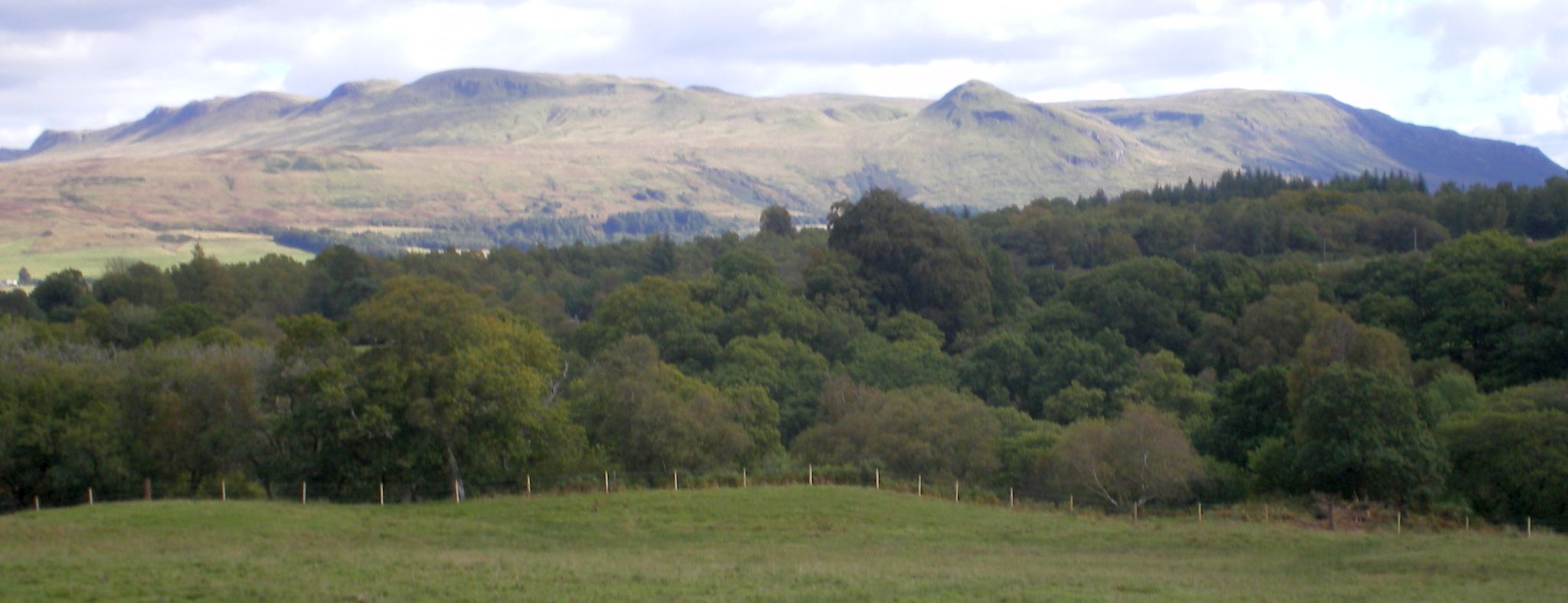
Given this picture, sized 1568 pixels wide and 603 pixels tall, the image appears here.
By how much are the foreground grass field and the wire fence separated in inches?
94.2

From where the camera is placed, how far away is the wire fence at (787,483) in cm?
3900

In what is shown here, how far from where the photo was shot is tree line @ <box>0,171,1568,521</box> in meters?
43.5

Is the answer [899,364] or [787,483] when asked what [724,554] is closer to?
[787,483]

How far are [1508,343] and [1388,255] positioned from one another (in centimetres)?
2253

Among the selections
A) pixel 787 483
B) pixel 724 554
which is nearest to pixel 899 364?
pixel 787 483

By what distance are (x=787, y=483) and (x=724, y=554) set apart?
12.1m

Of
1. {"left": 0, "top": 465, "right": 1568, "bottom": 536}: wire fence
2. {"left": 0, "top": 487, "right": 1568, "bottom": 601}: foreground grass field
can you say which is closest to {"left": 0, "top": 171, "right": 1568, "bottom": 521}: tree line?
{"left": 0, "top": 465, "right": 1568, "bottom": 536}: wire fence

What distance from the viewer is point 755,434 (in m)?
54.8

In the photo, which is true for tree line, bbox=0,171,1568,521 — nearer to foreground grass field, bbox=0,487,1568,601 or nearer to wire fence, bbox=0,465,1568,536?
wire fence, bbox=0,465,1568,536

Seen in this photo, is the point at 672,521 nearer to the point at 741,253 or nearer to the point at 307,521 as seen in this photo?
the point at 307,521

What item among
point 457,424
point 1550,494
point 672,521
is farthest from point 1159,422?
point 457,424

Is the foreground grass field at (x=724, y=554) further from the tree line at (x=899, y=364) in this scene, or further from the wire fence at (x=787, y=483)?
the tree line at (x=899, y=364)

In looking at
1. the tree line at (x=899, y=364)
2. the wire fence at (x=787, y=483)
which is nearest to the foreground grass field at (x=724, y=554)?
the wire fence at (x=787, y=483)

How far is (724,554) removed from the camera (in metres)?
30.1
